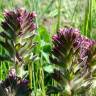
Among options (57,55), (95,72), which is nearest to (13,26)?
(57,55)

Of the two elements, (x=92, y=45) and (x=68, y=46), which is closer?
(x=68, y=46)

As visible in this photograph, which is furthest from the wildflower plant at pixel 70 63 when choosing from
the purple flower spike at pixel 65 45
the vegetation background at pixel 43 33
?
the vegetation background at pixel 43 33

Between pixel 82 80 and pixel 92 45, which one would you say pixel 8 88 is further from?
pixel 92 45

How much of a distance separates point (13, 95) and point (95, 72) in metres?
0.35

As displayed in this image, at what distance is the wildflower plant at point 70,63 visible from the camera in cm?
150

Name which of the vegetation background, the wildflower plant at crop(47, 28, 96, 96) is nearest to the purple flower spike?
the wildflower plant at crop(47, 28, 96, 96)

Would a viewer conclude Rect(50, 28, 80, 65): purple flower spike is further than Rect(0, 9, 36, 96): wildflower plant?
No

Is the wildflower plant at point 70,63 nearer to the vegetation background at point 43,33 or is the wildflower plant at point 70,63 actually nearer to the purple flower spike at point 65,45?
→ the purple flower spike at point 65,45

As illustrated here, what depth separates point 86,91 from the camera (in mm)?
1557

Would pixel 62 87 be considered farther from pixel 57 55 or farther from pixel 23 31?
pixel 23 31

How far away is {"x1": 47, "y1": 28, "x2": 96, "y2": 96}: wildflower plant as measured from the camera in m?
1.50

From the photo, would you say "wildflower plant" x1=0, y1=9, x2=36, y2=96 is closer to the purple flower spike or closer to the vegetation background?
the vegetation background

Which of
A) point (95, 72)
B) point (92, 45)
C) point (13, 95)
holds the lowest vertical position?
point (13, 95)

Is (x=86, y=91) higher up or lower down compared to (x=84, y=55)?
lower down
